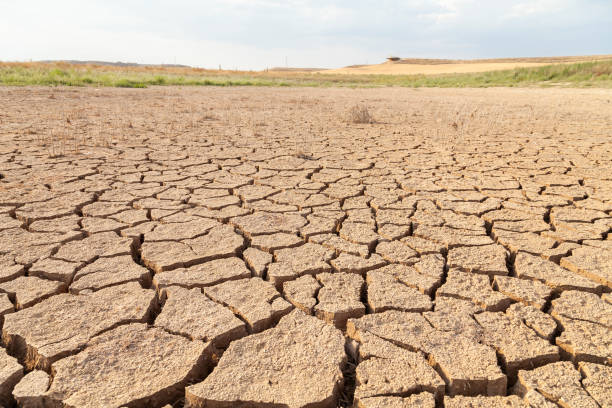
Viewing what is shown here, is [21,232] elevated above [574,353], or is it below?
above

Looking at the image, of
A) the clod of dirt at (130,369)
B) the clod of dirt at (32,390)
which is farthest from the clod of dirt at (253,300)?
the clod of dirt at (32,390)

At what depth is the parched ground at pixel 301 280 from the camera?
124 cm

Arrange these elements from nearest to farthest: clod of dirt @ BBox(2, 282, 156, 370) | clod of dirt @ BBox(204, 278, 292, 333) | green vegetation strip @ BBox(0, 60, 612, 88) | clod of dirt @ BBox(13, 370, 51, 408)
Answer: clod of dirt @ BBox(13, 370, 51, 408) < clod of dirt @ BBox(2, 282, 156, 370) < clod of dirt @ BBox(204, 278, 292, 333) < green vegetation strip @ BBox(0, 60, 612, 88)

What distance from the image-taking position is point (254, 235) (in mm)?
2227

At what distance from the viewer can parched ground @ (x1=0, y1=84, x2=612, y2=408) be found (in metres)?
1.24

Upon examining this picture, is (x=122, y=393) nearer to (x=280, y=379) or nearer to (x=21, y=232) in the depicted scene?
(x=280, y=379)

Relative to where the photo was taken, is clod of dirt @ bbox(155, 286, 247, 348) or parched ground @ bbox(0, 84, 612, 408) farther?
clod of dirt @ bbox(155, 286, 247, 348)

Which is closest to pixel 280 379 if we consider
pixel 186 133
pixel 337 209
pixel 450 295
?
pixel 450 295

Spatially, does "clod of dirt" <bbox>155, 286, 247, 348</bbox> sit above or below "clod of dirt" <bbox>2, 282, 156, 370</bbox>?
below

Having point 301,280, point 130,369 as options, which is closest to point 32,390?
point 130,369

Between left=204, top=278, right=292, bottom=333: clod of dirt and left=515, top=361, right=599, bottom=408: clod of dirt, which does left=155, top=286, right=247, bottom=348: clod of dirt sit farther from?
left=515, top=361, right=599, bottom=408: clod of dirt

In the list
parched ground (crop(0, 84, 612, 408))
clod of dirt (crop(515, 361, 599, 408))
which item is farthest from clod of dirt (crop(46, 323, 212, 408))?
clod of dirt (crop(515, 361, 599, 408))

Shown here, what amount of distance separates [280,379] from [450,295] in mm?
826

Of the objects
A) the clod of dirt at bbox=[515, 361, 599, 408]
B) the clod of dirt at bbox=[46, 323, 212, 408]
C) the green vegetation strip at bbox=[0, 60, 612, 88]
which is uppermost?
the green vegetation strip at bbox=[0, 60, 612, 88]
